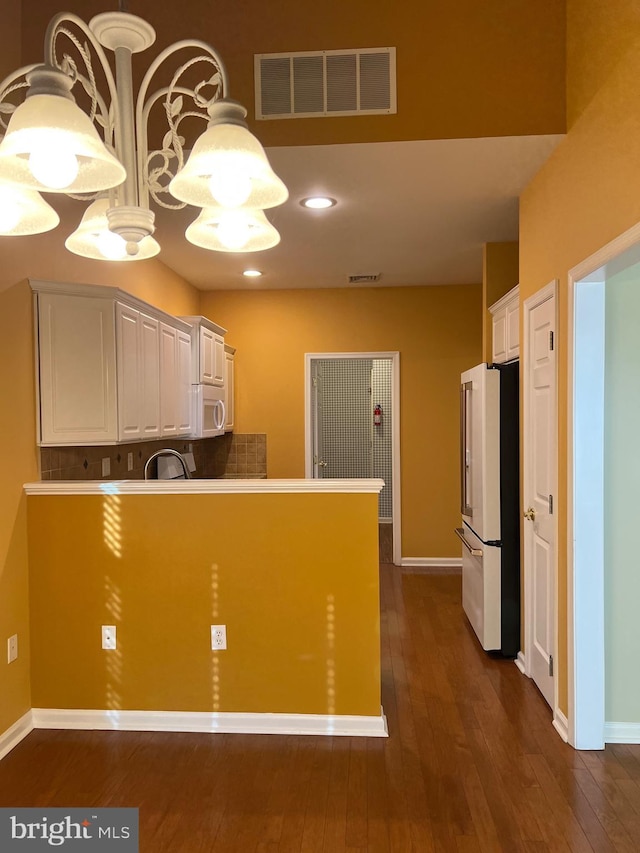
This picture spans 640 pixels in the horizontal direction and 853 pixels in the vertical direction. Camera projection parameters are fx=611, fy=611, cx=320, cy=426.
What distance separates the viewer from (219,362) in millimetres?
5461

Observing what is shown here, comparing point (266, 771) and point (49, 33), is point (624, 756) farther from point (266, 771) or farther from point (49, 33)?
point (49, 33)

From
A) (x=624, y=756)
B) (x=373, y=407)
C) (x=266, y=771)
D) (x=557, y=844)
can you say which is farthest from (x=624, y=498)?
(x=373, y=407)

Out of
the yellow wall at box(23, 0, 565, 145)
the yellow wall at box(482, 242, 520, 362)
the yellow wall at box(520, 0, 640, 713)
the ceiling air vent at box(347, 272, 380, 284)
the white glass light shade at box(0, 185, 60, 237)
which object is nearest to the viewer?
the white glass light shade at box(0, 185, 60, 237)

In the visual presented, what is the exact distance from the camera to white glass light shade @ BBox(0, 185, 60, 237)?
147 centimetres

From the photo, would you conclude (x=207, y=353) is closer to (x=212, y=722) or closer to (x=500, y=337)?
(x=500, y=337)

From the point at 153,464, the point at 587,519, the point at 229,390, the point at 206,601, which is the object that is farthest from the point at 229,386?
the point at 587,519

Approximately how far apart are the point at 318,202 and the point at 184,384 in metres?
1.74

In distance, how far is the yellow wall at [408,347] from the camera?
19.6ft

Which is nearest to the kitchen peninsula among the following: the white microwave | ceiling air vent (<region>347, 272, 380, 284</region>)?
the white microwave

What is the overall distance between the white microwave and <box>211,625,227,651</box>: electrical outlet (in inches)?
84.8

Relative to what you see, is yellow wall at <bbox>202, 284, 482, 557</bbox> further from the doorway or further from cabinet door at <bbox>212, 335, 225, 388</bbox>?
the doorway

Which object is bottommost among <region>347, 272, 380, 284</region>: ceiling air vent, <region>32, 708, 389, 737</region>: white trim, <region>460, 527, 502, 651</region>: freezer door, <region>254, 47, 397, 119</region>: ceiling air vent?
<region>32, 708, 389, 737</region>: white trim

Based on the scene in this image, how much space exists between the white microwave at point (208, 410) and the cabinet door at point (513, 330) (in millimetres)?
2370

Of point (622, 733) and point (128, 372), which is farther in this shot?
point (128, 372)
